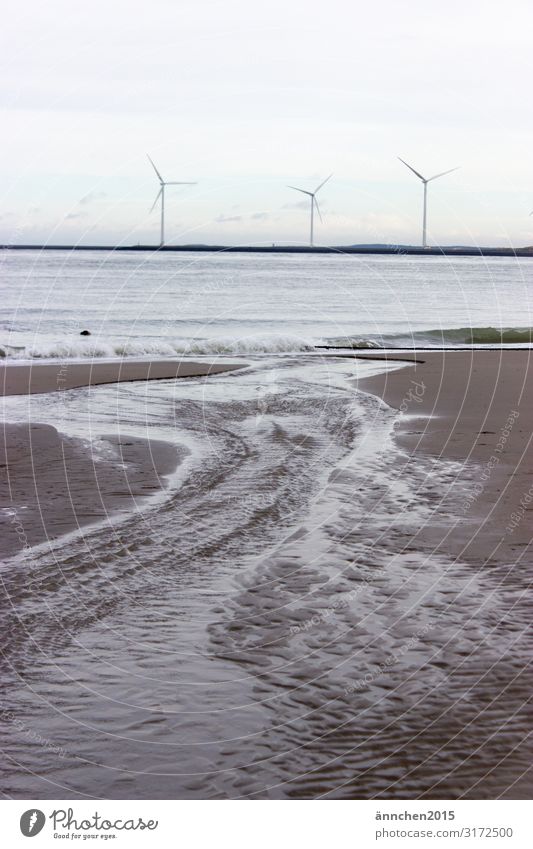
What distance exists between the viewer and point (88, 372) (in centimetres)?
2700

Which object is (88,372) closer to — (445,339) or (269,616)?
(269,616)

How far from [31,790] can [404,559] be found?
4.87 metres

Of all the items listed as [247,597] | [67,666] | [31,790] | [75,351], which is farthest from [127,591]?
[75,351]

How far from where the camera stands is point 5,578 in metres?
8.80

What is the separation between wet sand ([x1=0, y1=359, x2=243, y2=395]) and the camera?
23.9m
